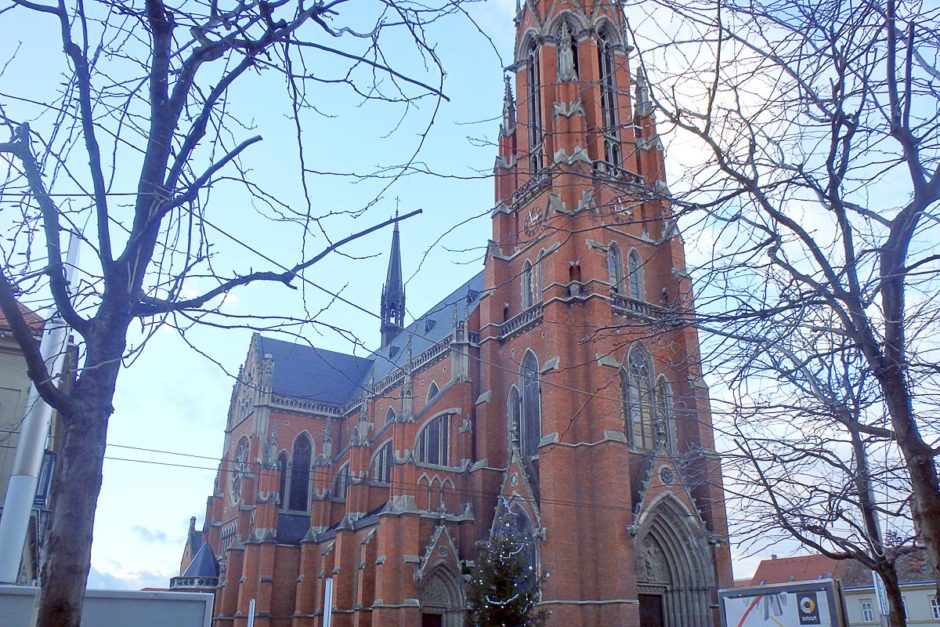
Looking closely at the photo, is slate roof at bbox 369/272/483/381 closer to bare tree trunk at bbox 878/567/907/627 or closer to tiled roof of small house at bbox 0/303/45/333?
tiled roof of small house at bbox 0/303/45/333

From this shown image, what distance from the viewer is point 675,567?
25.1m

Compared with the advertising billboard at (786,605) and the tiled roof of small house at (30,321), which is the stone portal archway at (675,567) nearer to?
the advertising billboard at (786,605)

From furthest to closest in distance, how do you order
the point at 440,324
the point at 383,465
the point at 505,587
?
the point at 440,324 → the point at 383,465 → the point at 505,587

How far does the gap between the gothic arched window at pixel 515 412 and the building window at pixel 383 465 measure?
22.0 feet

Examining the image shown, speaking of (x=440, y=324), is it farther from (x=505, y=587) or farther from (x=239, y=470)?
(x=505, y=587)

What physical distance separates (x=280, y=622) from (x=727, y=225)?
108ft

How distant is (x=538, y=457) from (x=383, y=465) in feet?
33.9

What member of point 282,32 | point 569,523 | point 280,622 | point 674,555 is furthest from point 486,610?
point 282,32

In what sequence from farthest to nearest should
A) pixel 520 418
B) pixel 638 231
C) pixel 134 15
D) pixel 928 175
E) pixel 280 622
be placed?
pixel 280 622 < pixel 638 231 < pixel 520 418 < pixel 928 175 < pixel 134 15

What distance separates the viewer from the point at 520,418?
2789 centimetres

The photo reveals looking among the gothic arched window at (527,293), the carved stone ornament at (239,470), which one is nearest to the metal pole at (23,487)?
the gothic arched window at (527,293)

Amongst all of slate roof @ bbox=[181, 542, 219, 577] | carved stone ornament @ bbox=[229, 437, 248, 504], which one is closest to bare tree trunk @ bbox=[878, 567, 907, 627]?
carved stone ornament @ bbox=[229, 437, 248, 504]

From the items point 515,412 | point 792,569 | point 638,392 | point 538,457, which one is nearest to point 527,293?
point 515,412

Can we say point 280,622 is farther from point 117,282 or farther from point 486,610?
point 117,282
